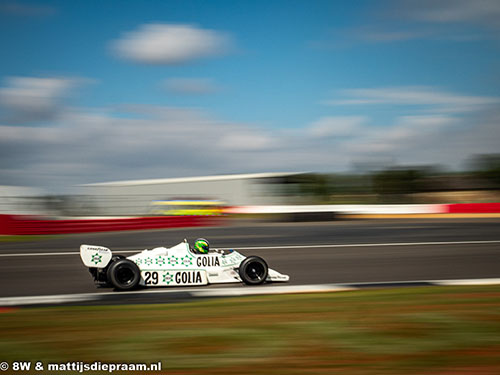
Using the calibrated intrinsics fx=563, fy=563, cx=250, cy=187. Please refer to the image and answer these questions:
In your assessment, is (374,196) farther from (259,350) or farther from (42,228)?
(259,350)

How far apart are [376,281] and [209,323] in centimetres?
380

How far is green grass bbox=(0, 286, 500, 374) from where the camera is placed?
4.25m

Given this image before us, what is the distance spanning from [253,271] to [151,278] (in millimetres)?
1421

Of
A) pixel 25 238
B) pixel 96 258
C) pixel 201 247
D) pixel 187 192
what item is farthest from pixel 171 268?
pixel 187 192

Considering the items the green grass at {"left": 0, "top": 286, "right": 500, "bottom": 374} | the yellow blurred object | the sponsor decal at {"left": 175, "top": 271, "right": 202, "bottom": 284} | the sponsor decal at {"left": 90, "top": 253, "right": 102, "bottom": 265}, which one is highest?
the yellow blurred object

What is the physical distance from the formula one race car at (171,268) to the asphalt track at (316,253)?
1.77 ft

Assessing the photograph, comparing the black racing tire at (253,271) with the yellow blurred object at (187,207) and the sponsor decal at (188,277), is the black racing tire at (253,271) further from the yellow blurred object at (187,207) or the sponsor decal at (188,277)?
the yellow blurred object at (187,207)

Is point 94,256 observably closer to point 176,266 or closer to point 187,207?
point 176,266

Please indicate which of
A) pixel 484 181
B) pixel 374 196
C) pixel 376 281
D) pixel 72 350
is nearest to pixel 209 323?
pixel 72 350

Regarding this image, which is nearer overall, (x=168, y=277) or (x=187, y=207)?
(x=168, y=277)

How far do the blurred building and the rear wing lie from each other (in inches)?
630

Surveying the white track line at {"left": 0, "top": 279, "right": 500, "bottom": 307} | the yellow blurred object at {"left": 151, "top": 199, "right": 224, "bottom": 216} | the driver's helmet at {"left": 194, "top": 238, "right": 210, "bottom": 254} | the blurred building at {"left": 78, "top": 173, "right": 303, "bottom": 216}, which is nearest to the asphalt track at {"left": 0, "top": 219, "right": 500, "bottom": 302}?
the white track line at {"left": 0, "top": 279, "right": 500, "bottom": 307}

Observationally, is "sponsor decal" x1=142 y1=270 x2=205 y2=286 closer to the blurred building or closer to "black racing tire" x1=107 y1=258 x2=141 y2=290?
"black racing tire" x1=107 y1=258 x2=141 y2=290

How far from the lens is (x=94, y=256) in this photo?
7.44 metres
